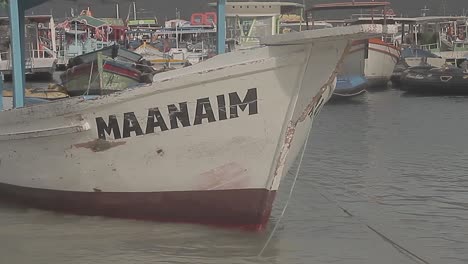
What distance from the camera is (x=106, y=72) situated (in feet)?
63.2

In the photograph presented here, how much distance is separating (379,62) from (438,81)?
15.1ft

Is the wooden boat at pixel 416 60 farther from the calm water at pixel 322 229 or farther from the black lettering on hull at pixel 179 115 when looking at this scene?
the black lettering on hull at pixel 179 115

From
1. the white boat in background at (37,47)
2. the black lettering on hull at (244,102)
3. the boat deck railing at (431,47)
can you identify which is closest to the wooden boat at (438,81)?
the boat deck railing at (431,47)

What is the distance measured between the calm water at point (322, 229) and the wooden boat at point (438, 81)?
46.8 feet

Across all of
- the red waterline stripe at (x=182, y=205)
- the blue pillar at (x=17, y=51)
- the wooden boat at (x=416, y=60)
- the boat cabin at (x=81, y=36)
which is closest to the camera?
the red waterline stripe at (x=182, y=205)

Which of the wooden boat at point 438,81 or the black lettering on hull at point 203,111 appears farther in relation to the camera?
the wooden boat at point 438,81

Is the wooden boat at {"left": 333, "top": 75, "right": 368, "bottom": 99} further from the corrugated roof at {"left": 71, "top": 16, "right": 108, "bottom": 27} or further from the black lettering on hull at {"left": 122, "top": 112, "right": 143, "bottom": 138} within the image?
the corrugated roof at {"left": 71, "top": 16, "right": 108, "bottom": 27}

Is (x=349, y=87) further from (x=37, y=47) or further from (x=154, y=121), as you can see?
(x=154, y=121)

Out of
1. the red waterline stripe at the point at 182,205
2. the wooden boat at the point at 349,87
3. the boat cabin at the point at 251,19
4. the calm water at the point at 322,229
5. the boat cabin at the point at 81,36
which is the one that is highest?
the boat cabin at the point at 251,19

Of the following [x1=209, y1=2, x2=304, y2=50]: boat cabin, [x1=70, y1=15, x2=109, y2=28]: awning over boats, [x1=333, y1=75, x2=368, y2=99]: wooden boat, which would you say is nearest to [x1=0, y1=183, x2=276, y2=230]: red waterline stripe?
[x1=209, y1=2, x2=304, y2=50]: boat cabin

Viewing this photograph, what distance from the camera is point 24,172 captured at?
24.2ft

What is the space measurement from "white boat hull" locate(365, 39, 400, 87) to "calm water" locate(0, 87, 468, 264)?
1795 cm

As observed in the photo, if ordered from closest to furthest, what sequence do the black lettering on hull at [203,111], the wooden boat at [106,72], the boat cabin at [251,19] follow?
1. the black lettering on hull at [203,111]
2. the boat cabin at [251,19]
3. the wooden boat at [106,72]

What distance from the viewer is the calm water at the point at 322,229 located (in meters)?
6.51
